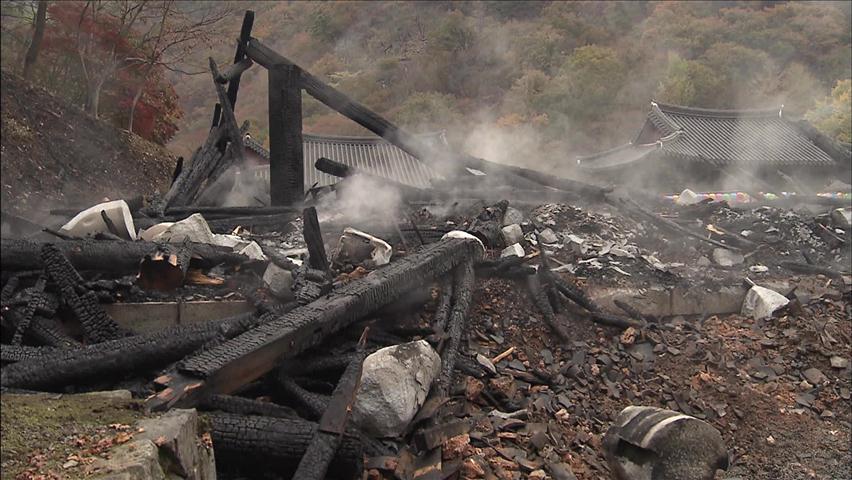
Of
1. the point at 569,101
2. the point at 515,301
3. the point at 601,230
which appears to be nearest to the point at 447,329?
the point at 515,301

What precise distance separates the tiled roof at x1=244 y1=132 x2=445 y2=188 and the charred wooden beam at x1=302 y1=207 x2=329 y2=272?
15298 millimetres

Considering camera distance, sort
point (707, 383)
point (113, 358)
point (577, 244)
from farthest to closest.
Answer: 1. point (577, 244)
2. point (707, 383)
3. point (113, 358)

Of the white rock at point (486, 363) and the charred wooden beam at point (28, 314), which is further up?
the charred wooden beam at point (28, 314)

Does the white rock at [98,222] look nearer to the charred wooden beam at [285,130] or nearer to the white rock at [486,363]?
the charred wooden beam at [285,130]

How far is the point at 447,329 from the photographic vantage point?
5.32m

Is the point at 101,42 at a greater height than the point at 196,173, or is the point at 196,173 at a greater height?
the point at 101,42

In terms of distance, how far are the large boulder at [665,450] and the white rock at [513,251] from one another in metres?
2.78

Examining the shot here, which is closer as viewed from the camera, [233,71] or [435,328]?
[435,328]

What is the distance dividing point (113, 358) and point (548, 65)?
41.3 meters

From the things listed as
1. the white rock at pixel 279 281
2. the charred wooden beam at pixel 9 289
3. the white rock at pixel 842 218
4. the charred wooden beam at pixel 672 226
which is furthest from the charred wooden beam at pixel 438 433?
the white rock at pixel 842 218

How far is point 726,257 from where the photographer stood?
8922mm

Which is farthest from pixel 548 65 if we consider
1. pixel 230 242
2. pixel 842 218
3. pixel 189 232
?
pixel 189 232

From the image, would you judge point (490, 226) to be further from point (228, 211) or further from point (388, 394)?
point (388, 394)

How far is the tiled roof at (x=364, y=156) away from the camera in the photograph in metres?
21.4
